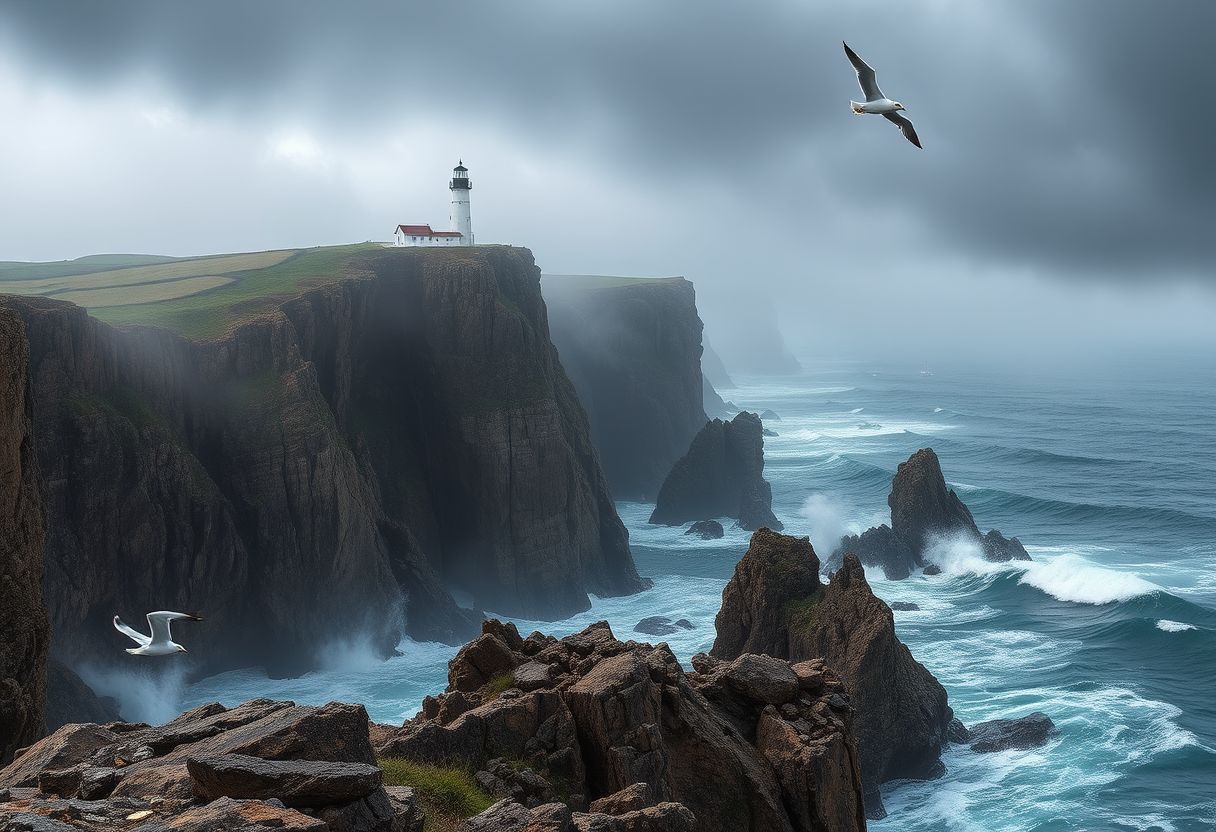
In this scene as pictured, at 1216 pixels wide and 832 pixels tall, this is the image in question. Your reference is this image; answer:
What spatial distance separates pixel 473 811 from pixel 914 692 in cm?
2911

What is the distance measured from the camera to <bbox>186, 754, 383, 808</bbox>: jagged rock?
13344 mm

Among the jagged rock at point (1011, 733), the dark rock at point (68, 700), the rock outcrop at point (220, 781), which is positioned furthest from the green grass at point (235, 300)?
the rock outcrop at point (220, 781)

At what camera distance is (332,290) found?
74.1 m

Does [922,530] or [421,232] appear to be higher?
[421,232]

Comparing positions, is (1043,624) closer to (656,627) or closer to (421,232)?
(656,627)

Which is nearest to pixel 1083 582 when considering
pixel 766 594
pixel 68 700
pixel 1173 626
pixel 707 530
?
pixel 1173 626

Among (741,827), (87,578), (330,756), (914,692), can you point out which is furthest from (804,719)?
(87,578)

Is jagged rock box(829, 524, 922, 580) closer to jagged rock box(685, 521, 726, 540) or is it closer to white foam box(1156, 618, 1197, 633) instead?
jagged rock box(685, 521, 726, 540)

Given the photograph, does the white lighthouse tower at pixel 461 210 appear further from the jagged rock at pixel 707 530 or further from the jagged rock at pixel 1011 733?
the jagged rock at pixel 1011 733

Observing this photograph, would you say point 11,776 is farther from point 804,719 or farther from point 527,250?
point 527,250

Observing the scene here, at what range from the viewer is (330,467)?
205 feet

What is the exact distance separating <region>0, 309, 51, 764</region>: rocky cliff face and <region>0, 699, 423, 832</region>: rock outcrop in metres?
6.38

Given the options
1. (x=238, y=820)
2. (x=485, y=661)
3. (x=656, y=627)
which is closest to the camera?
(x=238, y=820)

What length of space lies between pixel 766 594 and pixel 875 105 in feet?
95.9
